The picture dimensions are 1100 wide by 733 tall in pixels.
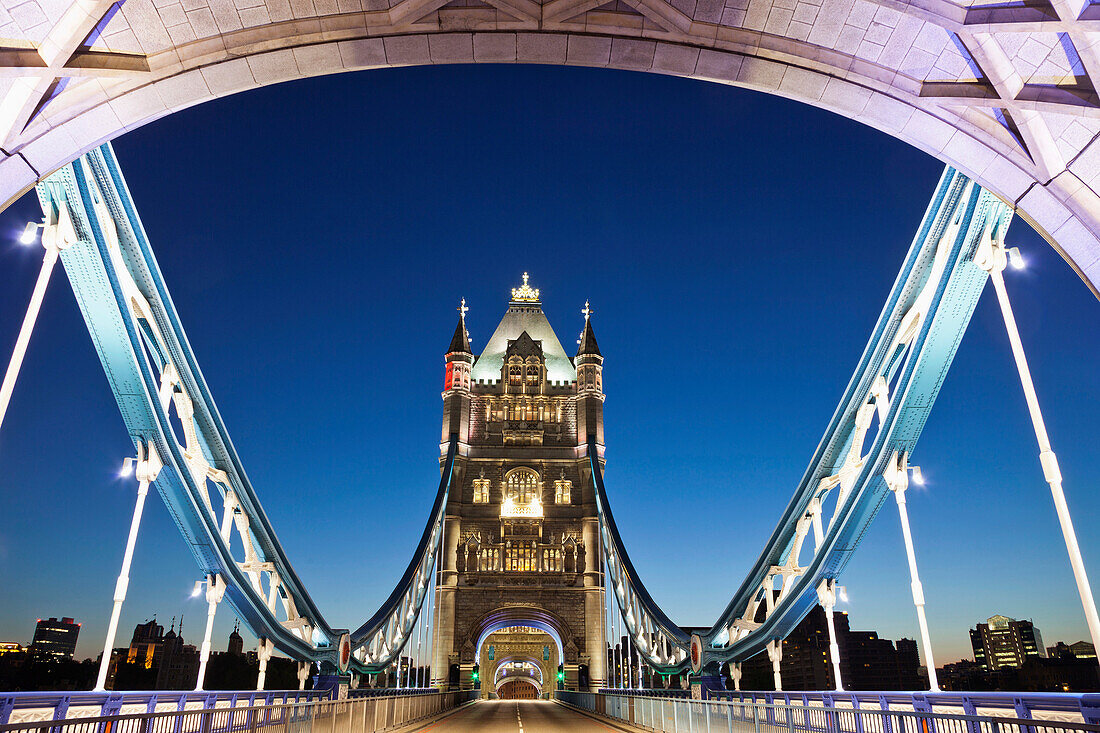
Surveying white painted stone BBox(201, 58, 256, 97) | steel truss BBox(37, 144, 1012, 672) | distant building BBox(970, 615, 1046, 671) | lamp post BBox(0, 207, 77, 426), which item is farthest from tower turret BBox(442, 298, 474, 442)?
distant building BBox(970, 615, 1046, 671)

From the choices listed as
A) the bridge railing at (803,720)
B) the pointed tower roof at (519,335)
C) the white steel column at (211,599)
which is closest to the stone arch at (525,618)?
the pointed tower roof at (519,335)

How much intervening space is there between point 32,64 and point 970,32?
6415mm

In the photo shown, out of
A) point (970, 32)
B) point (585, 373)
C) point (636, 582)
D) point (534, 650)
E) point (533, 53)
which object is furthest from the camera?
point (534, 650)

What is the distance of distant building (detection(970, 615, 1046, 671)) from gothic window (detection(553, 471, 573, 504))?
217 feet

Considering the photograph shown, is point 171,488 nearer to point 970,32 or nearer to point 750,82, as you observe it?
point 750,82

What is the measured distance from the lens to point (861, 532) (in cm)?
1520

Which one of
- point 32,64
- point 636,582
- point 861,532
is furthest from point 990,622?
point 32,64

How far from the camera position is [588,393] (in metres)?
50.7

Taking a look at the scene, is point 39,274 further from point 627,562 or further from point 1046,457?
point 627,562

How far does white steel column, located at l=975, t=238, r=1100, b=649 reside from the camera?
7.25 meters

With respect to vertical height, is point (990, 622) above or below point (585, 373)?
below

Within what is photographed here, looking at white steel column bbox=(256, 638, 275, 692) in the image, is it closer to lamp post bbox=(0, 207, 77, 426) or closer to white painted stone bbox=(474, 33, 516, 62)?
lamp post bbox=(0, 207, 77, 426)

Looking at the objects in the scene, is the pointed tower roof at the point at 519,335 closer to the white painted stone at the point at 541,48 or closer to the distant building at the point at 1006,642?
the white painted stone at the point at 541,48

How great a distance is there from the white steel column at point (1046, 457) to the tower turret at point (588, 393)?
39779 millimetres
